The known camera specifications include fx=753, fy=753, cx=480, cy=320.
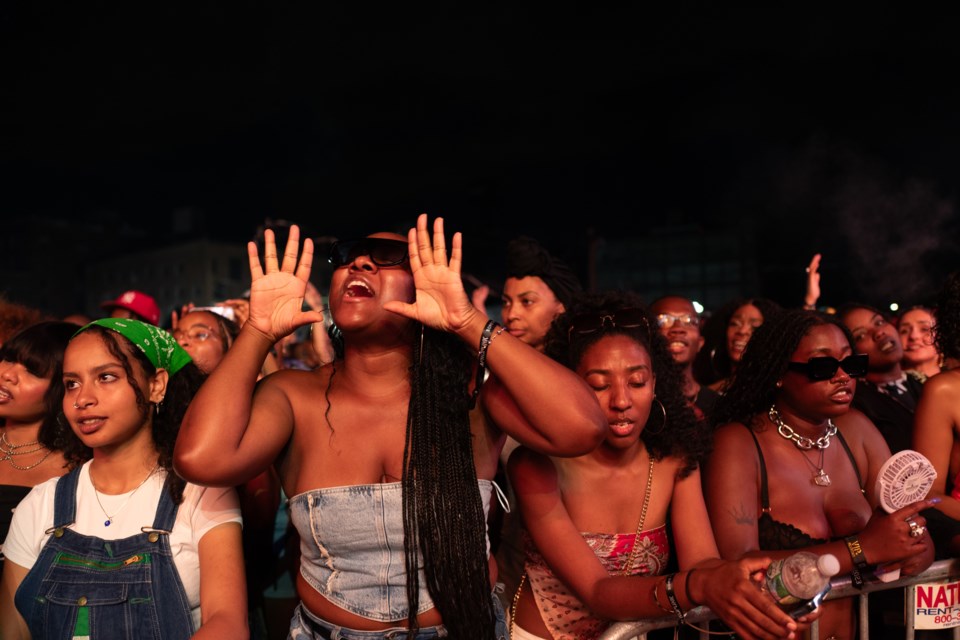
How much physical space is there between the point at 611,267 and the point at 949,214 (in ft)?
143

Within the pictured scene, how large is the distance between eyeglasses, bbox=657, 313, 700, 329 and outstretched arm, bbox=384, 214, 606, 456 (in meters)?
2.92

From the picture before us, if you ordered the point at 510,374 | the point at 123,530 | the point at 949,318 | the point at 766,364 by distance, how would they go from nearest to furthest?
the point at 510,374, the point at 123,530, the point at 766,364, the point at 949,318

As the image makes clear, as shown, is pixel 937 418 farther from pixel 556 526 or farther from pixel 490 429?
pixel 490 429

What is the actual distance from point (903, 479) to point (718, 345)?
3281mm

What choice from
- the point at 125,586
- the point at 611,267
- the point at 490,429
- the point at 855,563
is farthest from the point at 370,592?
the point at 611,267

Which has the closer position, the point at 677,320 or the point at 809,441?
the point at 809,441

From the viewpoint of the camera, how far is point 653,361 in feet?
10.5

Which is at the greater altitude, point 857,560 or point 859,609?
point 857,560

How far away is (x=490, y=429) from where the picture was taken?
8.14 feet

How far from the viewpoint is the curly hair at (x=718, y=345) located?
560 centimetres

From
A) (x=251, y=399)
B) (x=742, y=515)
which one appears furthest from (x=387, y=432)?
(x=742, y=515)

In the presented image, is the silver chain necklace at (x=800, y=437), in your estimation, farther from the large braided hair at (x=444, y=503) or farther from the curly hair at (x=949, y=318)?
the large braided hair at (x=444, y=503)

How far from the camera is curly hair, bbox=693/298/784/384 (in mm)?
5598

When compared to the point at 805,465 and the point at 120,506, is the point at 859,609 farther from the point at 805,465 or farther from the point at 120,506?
the point at 120,506
